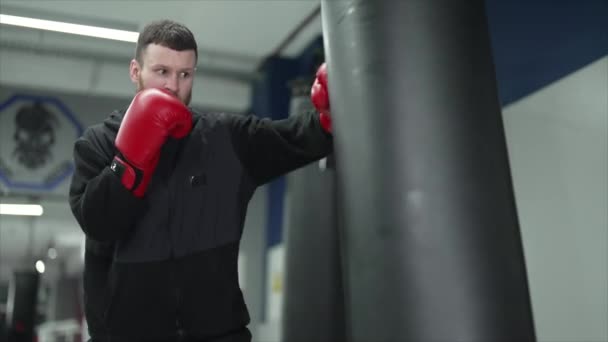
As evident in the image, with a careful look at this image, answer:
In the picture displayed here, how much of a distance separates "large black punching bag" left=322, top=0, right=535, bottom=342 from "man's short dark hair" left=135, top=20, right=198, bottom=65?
1.65 ft

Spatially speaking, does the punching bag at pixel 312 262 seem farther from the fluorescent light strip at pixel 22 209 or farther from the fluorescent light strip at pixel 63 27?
the fluorescent light strip at pixel 22 209

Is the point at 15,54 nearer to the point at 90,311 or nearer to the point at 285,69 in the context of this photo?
the point at 285,69

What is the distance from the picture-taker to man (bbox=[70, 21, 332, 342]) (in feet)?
4.54

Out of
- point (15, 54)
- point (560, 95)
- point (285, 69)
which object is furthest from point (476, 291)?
point (15, 54)

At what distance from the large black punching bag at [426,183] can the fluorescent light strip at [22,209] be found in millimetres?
5969

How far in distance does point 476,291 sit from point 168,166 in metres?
0.85

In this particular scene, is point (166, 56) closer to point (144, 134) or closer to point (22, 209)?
point (144, 134)

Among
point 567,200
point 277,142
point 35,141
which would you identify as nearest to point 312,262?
point 567,200

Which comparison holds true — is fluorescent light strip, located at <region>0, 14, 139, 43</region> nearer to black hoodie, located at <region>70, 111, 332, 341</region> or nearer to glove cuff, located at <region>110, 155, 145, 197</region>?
black hoodie, located at <region>70, 111, 332, 341</region>

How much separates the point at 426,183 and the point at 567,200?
1898mm

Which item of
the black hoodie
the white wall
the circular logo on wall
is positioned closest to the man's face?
the black hoodie

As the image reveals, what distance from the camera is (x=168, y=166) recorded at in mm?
1504

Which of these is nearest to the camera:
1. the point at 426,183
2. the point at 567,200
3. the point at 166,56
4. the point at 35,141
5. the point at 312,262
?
the point at 426,183

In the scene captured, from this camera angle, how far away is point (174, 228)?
4.68ft
